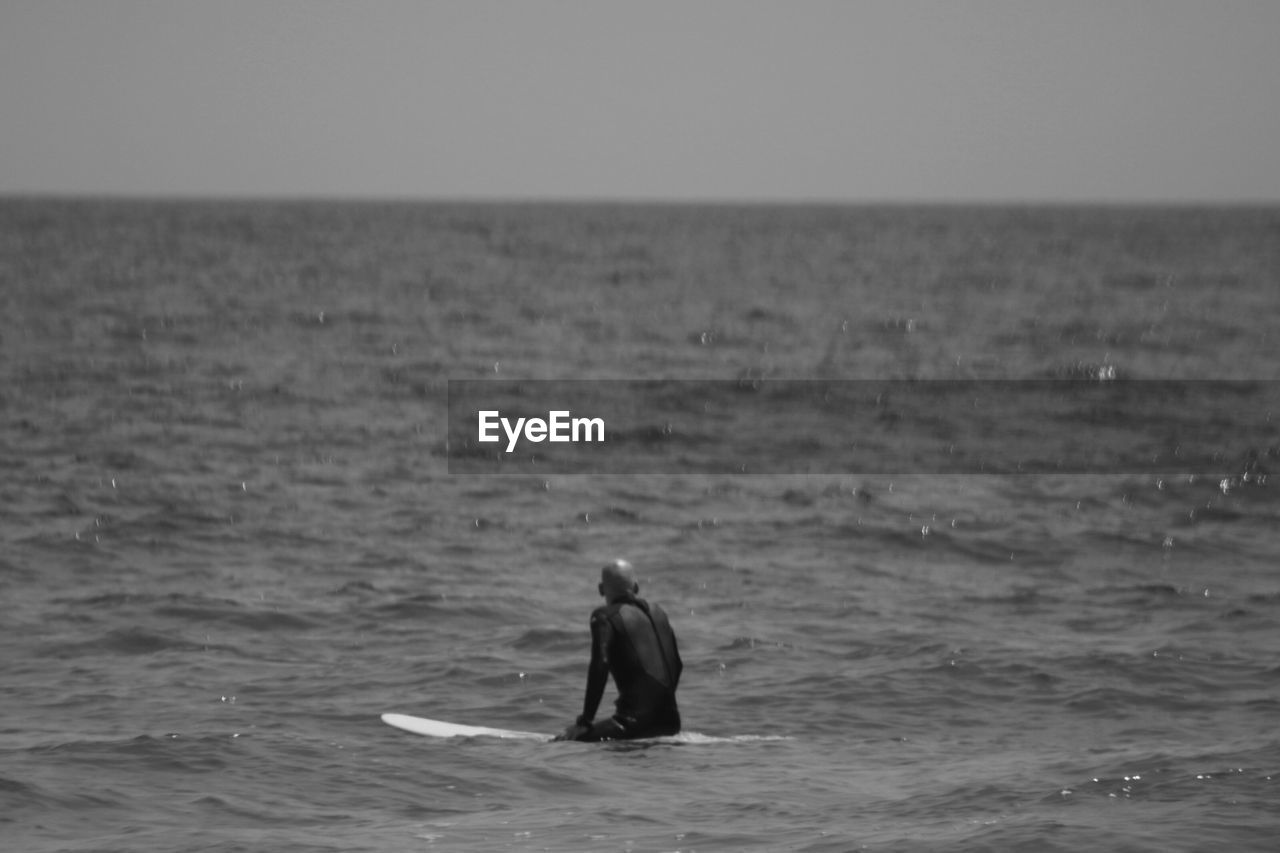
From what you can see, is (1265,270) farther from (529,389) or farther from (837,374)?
(529,389)

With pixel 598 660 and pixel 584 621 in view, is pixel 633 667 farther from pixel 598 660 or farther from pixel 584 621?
pixel 584 621

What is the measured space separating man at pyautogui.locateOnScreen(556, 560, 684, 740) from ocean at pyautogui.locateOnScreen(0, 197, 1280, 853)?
197mm

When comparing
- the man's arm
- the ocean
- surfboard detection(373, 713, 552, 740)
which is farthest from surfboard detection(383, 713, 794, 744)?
the man's arm

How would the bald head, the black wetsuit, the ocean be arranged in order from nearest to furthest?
the ocean
the black wetsuit
the bald head

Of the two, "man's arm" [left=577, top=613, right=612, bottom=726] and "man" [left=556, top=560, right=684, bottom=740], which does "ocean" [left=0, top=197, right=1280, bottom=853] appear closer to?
"man" [left=556, top=560, right=684, bottom=740]

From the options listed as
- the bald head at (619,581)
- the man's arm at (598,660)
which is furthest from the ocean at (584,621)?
the bald head at (619,581)

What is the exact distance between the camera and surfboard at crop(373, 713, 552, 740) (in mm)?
13234

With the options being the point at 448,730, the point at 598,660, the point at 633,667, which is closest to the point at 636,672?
the point at 633,667

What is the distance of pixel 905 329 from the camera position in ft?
185

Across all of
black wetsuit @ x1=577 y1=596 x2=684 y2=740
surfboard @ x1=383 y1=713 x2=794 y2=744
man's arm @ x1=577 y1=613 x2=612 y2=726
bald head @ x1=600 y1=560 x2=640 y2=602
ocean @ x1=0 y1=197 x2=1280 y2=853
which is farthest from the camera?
surfboard @ x1=383 y1=713 x2=794 y2=744

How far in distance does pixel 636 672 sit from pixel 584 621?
15.3ft

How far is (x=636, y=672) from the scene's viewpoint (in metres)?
12.8

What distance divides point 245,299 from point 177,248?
42026mm

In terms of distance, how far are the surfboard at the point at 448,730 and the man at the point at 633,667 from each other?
0.53m
